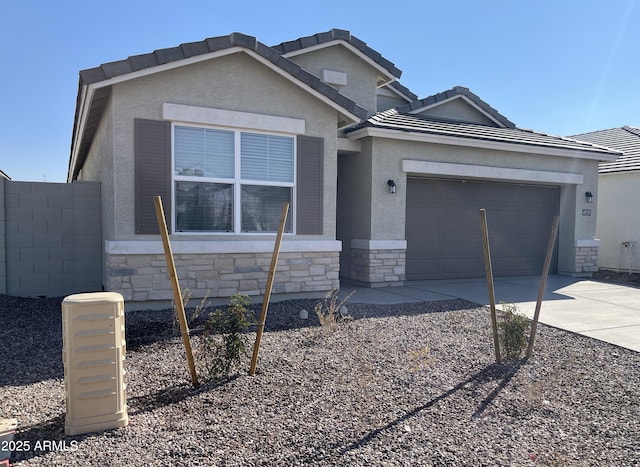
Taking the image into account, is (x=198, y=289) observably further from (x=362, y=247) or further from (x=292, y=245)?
(x=362, y=247)

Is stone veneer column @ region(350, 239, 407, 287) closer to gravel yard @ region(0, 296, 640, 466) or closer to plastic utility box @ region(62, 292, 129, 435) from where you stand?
gravel yard @ region(0, 296, 640, 466)

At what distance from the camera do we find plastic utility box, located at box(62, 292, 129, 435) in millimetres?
3342

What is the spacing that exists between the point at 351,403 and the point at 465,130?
28.8 feet

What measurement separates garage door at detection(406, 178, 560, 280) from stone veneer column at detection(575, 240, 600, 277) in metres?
0.64

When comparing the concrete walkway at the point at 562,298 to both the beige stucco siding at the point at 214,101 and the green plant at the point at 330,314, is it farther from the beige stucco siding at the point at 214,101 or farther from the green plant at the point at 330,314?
the beige stucco siding at the point at 214,101

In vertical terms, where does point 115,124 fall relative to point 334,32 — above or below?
below

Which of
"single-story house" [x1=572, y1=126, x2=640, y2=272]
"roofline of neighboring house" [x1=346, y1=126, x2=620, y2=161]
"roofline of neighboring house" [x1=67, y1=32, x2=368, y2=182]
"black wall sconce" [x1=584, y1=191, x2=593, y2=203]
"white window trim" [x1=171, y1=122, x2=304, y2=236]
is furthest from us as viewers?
"single-story house" [x1=572, y1=126, x2=640, y2=272]

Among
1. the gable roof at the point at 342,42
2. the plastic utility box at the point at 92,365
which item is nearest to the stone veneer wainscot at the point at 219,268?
the plastic utility box at the point at 92,365

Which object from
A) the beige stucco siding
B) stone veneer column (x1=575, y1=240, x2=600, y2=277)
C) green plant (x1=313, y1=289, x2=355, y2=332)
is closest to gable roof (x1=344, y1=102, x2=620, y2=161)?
the beige stucco siding

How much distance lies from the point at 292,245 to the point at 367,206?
2.55 meters

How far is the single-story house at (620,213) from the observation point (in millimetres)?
13969

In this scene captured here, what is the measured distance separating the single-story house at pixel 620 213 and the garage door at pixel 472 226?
3188 mm

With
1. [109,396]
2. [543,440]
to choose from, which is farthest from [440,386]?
[109,396]

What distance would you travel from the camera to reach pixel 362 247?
33.0 feet
